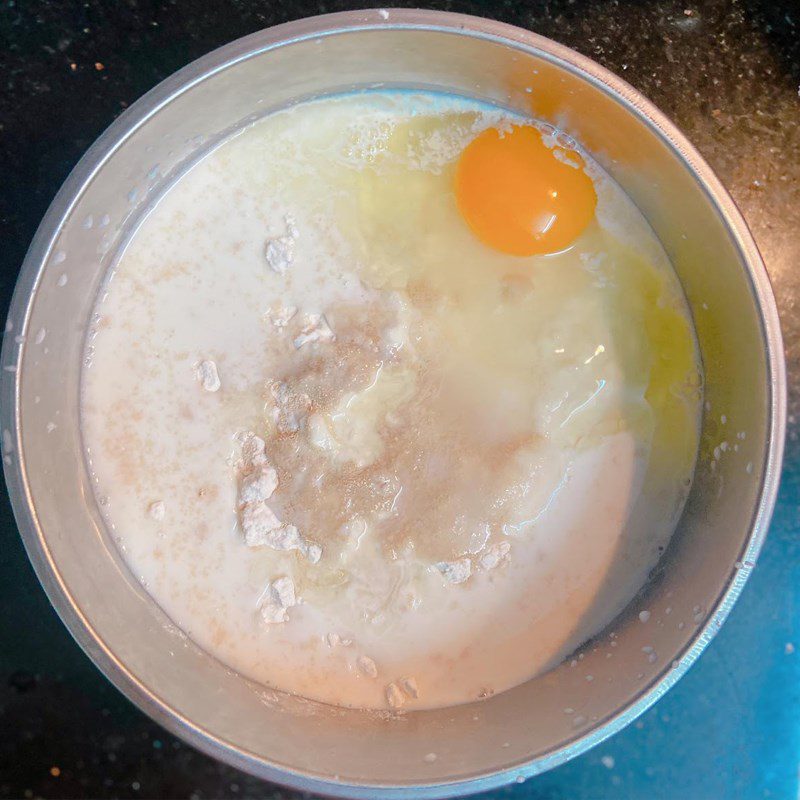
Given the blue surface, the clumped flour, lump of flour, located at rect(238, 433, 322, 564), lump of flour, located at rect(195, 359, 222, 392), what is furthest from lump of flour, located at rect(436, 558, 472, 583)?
lump of flour, located at rect(195, 359, 222, 392)


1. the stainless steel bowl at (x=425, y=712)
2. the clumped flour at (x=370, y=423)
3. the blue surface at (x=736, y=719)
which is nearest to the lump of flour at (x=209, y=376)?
the clumped flour at (x=370, y=423)

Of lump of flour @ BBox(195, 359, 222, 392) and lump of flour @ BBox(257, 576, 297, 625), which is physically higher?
lump of flour @ BBox(195, 359, 222, 392)

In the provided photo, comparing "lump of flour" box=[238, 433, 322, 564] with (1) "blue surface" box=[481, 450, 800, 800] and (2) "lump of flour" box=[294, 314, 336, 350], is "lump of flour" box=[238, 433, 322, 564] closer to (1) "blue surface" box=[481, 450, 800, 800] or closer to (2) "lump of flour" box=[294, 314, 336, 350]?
(2) "lump of flour" box=[294, 314, 336, 350]

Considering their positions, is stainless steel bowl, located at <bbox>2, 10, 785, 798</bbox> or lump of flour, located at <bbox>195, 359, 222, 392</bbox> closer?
stainless steel bowl, located at <bbox>2, 10, 785, 798</bbox>

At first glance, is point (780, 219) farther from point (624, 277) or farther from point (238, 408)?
point (238, 408)

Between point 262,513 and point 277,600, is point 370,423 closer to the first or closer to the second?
point 262,513

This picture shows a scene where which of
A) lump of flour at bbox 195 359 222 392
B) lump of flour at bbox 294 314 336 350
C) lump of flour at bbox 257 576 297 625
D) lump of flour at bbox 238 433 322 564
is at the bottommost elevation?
lump of flour at bbox 257 576 297 625

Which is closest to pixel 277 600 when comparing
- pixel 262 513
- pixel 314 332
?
pixel 262 513

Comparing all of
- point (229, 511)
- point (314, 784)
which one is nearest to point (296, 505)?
point (229, 511)
